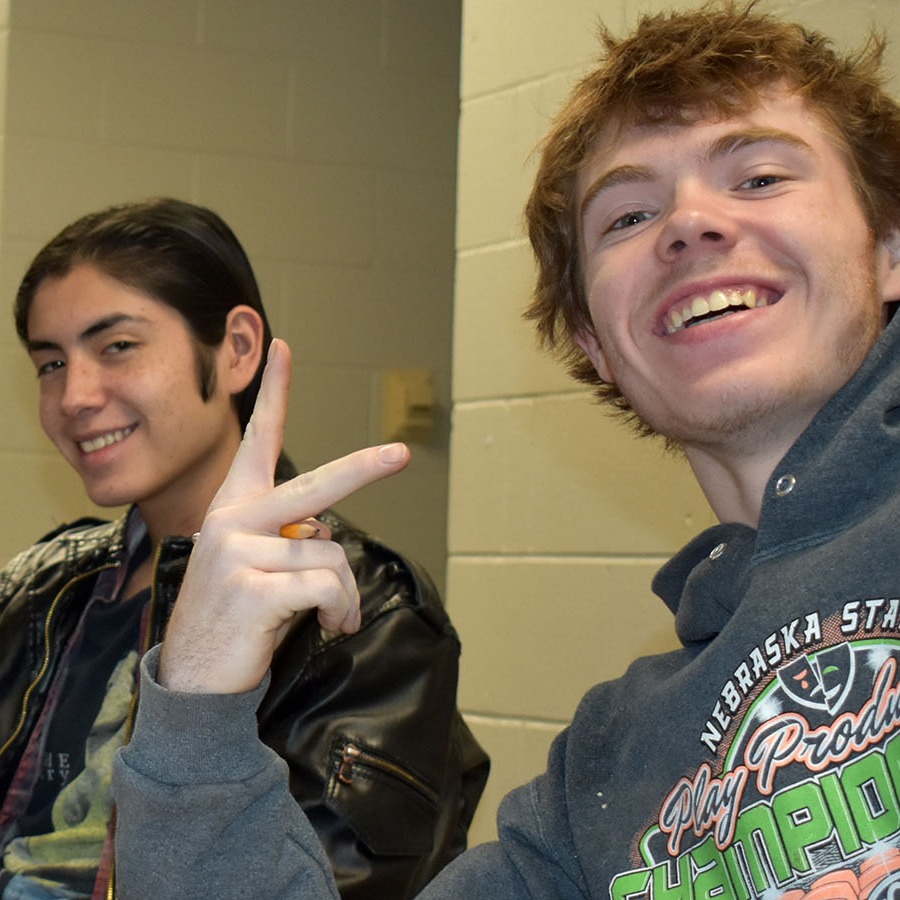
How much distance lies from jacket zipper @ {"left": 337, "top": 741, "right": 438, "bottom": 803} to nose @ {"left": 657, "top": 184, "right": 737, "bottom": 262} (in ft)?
2.21

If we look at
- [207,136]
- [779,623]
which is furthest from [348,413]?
[779,623]

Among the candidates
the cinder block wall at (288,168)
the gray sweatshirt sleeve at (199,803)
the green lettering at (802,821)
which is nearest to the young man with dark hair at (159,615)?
the gray sweatshirt sleeve at (199,803)

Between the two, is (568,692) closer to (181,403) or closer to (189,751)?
(181,403)

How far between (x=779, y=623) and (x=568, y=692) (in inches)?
44.4

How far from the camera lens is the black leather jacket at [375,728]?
1.53 meters

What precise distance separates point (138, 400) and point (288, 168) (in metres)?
1.37

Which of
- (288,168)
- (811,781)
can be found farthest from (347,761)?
(288,168)

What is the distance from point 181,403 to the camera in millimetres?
1976

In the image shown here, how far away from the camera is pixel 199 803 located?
3.48 ft

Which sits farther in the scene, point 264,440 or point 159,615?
point 159,615

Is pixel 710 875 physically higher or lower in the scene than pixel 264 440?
lower

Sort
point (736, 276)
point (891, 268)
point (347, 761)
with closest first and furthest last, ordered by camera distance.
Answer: point (736, 276) → point (891, 268) → point (347, 761)

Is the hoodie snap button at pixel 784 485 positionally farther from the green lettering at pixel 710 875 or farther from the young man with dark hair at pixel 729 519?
the green lettering at pixel 710 875

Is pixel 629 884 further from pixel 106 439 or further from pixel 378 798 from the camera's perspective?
pixel 106 439
